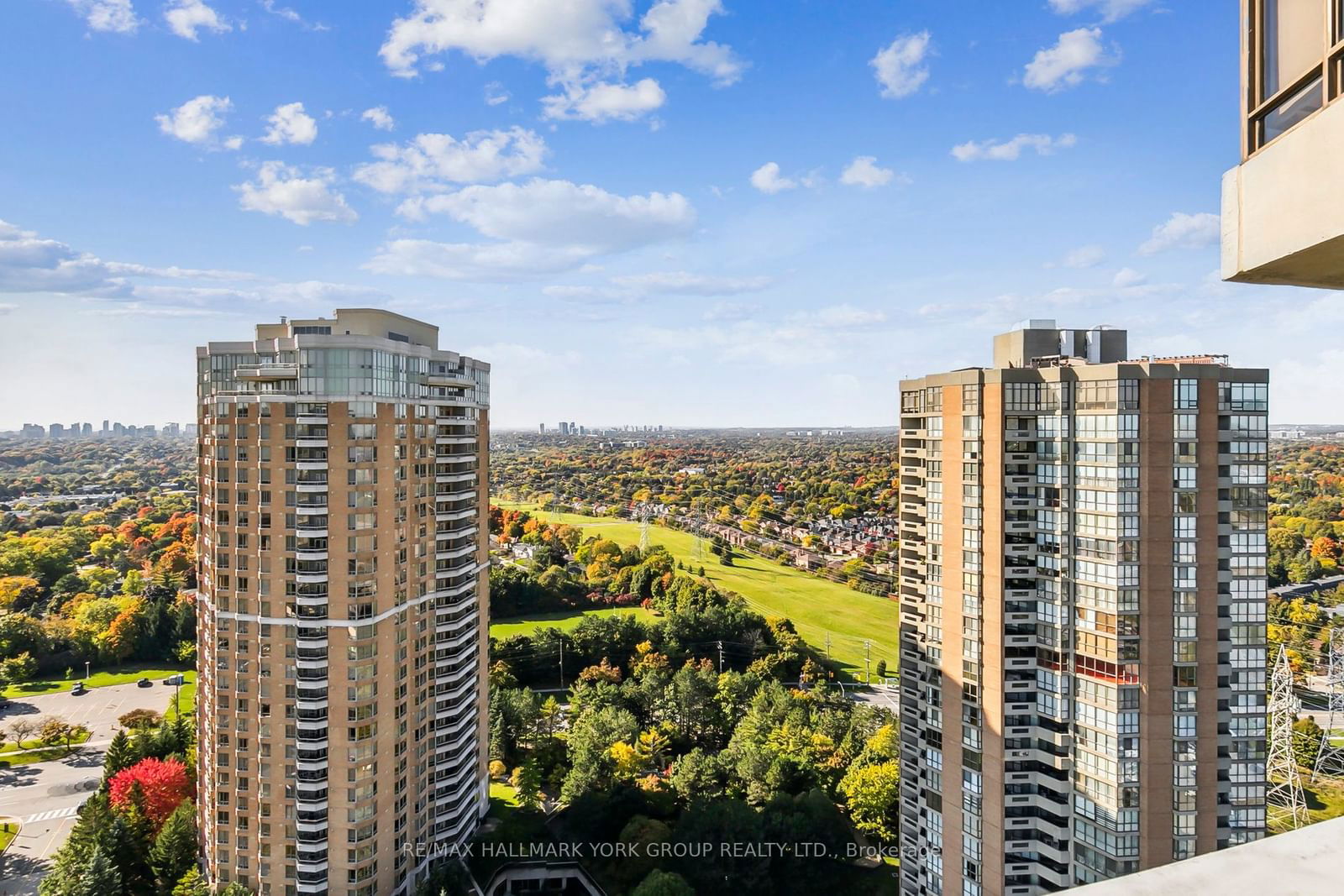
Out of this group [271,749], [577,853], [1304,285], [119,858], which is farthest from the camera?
[577,853]

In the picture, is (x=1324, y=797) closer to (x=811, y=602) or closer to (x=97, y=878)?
(x=811, y=602)

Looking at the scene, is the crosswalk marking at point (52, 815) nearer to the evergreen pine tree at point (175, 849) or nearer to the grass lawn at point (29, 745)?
the grass lawn at point (29, 745)

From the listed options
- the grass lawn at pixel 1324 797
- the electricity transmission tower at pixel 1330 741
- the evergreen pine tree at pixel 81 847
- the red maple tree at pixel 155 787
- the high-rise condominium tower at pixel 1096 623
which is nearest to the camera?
the high-rise condominium tower at pixel 1096 623

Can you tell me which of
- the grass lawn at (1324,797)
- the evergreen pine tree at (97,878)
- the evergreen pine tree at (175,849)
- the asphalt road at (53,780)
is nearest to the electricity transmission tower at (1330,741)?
the grass lawn at (1324,797)

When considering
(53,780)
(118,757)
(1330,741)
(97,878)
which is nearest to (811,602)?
(1330,741)

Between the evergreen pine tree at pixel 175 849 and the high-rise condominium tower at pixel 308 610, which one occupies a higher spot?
the high-rise condominium tower at pixel 308 610

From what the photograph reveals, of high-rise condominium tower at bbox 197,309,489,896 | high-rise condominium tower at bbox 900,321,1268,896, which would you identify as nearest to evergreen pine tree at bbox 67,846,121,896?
high-rise condominium tower at bbox 197,309,489,896

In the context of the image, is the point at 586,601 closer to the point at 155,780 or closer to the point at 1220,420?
the point at 155,780

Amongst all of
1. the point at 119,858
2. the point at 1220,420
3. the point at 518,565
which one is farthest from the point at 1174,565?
the point at 518,565
